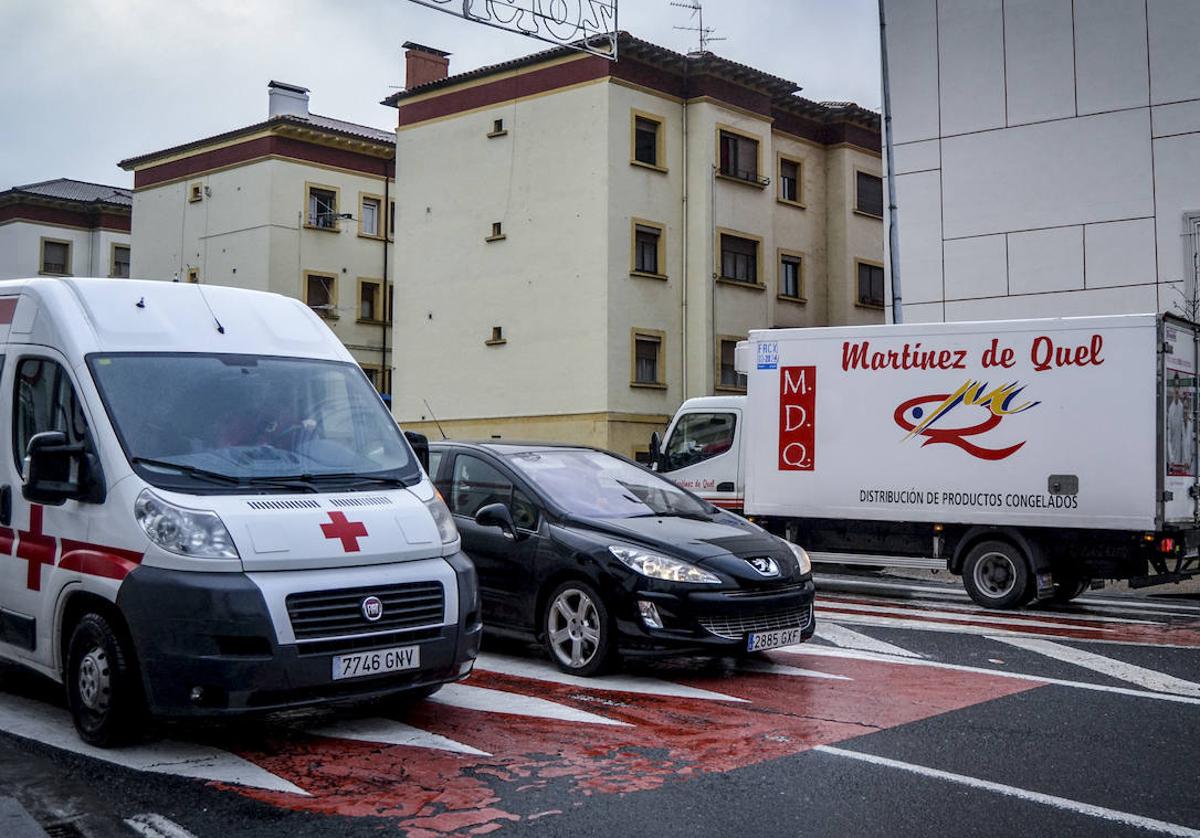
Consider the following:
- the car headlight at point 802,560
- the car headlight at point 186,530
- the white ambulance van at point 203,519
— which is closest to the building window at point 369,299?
the car headlight at point 802,560

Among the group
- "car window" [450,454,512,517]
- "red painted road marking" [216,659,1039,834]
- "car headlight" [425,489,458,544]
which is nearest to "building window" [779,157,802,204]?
"car window" [450,454,512,517]

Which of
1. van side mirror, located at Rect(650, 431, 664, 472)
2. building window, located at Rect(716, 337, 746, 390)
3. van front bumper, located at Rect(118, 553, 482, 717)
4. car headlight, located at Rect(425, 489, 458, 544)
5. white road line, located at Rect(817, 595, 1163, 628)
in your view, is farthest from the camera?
building window, located at Rect(716, 337, 746, 390)

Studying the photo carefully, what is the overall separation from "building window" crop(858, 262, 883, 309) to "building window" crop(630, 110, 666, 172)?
27.7 feet

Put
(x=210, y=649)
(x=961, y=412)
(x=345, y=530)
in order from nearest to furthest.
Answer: (x=210, y=649), (x=345, y=530), (x=961, y=412)

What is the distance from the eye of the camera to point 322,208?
45219 millimetres

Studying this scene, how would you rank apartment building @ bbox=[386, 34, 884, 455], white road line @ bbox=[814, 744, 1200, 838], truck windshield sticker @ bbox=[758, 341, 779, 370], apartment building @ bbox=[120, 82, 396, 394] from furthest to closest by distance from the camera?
apartment building @ bbox=[120, 82, 396, 394]
apartment building @ bbox=[386, 34, 884, 455]
truck windshield sticker @ bbox=[758, 341, 779, 370]
white road line @ bbox=[814, 744, 1200, 838]

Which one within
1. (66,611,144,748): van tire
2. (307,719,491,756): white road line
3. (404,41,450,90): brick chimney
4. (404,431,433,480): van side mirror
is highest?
(404,41,450,90): brick chimney

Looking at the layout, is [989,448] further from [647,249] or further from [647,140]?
[647,140]

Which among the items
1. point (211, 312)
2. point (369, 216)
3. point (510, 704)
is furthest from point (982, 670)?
point (369, 216)

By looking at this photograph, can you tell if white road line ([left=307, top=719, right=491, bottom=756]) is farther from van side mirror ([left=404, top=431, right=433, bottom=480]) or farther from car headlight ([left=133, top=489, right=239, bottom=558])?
van side mirror ([left=404, top=431, right=433, bottom=480])

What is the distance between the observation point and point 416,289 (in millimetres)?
38375

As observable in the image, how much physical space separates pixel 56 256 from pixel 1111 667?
5287 cm

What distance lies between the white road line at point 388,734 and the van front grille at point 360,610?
59 cm

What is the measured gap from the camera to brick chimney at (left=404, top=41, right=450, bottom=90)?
41500mm
